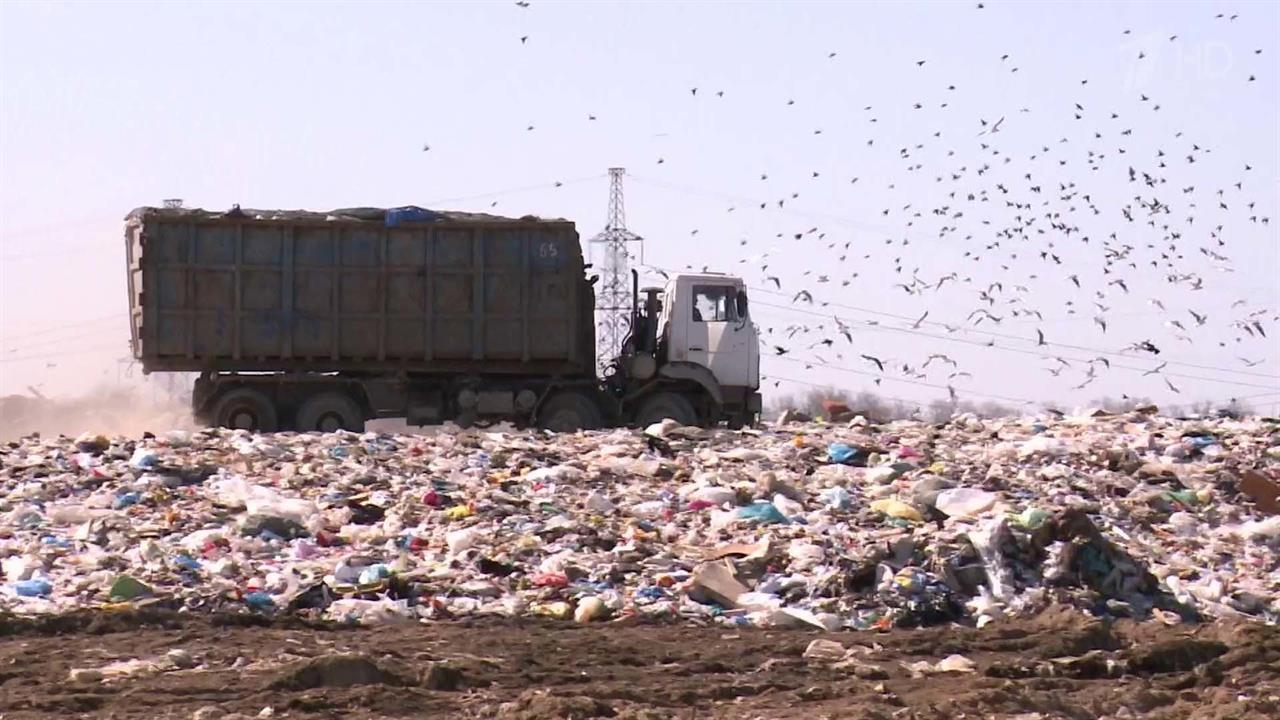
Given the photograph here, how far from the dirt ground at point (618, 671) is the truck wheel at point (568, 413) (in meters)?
9.10

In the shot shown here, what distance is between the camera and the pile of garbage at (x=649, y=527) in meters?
8.95

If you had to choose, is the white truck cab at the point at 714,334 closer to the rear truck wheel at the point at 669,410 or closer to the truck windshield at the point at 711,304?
the truck windshield at the point at 711,304

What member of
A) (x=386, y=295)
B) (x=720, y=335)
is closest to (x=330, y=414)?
(x=386, y=295)

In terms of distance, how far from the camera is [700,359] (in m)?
17.8

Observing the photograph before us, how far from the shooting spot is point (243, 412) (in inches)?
682

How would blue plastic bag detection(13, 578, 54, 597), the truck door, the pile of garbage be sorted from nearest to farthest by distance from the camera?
blue plastic bag detection(13, 578, 54, 597) → the pile of garbage → the truck door

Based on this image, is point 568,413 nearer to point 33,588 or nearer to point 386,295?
point 386,295

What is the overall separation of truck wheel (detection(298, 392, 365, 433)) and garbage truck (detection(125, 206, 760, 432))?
0.06ft

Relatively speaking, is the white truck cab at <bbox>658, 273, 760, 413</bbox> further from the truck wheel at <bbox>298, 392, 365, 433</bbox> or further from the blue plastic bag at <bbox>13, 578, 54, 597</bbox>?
the blue plastic bag at <bbox>13, 578, 54, 597</bbox>

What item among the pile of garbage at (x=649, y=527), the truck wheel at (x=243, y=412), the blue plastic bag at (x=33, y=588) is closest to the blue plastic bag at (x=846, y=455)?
the pile of garbage at (x=649, y=527)

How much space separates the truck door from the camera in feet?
58.4

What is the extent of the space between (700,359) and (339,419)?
359 cm

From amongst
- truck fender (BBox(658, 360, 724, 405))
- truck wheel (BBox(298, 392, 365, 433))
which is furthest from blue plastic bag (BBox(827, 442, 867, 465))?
truck wheel (BBox(298, 392, 365, 433))

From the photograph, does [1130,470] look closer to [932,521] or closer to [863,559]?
[932,521]
